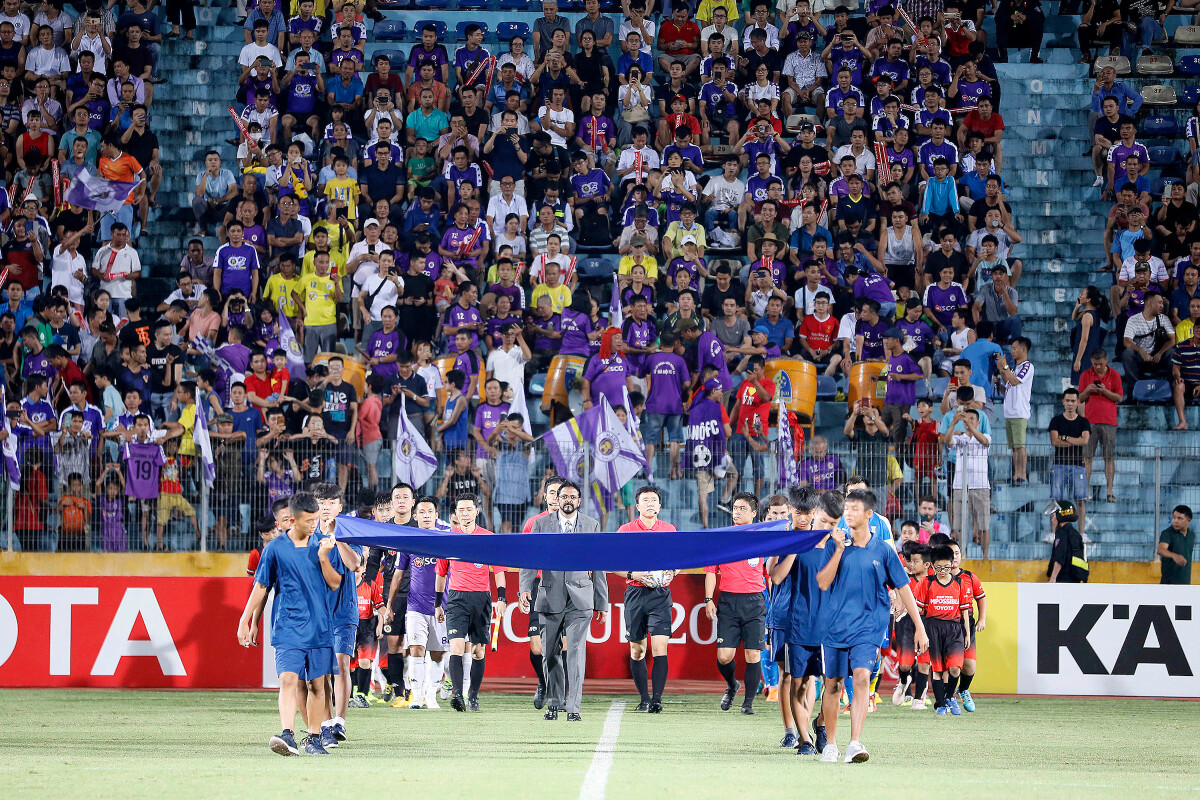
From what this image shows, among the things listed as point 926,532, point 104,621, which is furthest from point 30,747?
point 926,532

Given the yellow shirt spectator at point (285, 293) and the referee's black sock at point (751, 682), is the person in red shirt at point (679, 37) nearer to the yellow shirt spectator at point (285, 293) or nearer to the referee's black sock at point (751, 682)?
the yellow shirt spectator at point (285, 293)

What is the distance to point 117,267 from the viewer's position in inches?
851

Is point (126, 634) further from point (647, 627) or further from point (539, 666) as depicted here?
point (647, 627)

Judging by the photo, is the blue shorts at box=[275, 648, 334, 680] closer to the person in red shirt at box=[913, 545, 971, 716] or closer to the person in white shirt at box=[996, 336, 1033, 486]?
the person in red shirt at box=[913, 545, 971, 716]

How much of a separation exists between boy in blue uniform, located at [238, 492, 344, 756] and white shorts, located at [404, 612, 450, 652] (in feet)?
13.6

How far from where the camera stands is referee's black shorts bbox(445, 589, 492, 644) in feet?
47.0

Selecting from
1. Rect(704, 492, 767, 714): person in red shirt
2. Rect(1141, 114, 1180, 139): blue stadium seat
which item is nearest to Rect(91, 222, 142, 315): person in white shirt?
Rect(704, 492, 767, 714): person in red shirt

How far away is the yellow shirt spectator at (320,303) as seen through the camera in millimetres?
20562

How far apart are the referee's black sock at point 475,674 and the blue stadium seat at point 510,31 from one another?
47.0ft

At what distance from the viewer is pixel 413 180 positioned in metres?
22.7

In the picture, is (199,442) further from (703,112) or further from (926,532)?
(703,112)

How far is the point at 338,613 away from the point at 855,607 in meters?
3.73

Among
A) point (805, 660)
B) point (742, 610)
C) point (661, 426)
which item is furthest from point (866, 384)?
point (805, 660)

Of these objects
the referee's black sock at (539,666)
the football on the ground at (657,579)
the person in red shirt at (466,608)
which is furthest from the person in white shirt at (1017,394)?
the person in red shirt at (466,608)
